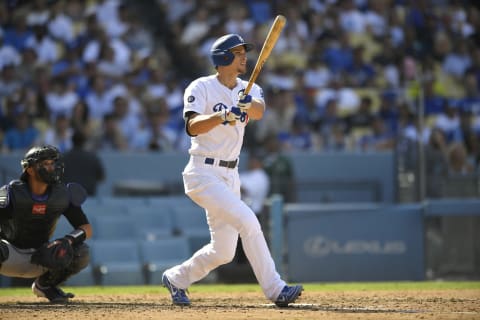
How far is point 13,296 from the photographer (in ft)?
25.6

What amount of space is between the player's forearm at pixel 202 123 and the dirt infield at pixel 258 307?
123 centimetres

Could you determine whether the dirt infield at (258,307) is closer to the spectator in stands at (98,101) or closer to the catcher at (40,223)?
the catcher at (40,223)

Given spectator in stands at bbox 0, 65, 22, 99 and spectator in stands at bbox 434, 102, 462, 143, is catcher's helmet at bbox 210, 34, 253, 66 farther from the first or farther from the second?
spectator in stands at bbox 434, 102, 462, 143

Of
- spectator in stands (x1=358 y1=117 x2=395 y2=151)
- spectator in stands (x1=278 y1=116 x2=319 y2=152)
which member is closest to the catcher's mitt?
spectator in stands (x1=278 y1=116 x2=319 y2=152)

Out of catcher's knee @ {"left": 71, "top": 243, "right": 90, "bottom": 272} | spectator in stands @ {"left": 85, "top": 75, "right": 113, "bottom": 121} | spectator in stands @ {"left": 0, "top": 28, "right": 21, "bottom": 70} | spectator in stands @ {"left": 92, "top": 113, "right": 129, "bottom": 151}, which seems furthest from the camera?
spectator in stands @ {"left": 0, "top": 28, "right": 21, "bottom": 70}

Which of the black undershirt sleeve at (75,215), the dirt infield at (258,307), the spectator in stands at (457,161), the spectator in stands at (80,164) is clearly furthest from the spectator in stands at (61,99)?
the black undershirt sleeve at (75,215)

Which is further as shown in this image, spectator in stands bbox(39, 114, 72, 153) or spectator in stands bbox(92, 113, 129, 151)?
spectator in stands bbox(92, 113, 129, 151)

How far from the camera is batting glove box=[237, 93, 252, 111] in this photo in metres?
6.14

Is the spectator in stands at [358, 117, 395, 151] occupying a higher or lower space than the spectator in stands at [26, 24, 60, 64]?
lower

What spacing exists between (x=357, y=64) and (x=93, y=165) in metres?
5.58

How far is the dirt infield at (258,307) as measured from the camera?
19.1 ft

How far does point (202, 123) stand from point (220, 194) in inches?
21.3

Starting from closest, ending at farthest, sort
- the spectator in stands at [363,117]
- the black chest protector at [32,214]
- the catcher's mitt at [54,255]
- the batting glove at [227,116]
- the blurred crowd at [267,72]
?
the batting glove at [227,116]
the catcher's mitt at [54,255]
the black chest protector at [32,214]
the blurred crowd at [267,72]
the spectator in stands at [363,117]

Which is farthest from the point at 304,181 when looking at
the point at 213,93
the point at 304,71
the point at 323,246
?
the point at 213,93
